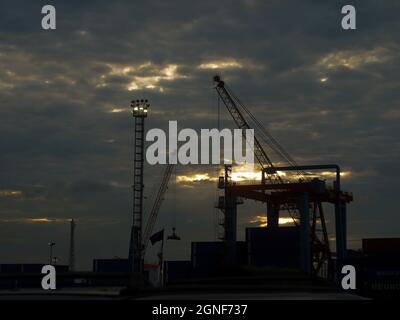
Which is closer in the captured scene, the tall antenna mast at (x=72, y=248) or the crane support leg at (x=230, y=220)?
the crane support leg at (x=230, y=220)

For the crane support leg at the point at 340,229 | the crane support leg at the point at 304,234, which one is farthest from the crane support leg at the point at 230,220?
the crane support leg at the point at 340,229

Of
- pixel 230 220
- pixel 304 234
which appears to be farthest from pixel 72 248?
pixel 304 234

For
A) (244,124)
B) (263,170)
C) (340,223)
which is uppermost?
(244,124)

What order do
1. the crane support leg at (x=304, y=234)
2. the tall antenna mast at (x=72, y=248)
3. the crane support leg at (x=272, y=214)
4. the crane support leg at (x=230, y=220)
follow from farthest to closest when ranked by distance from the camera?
the tall antenna mast at (x=72, y=248) < the crane support leg at (x=272, y=214) < the crane support leg at (x=230, y=220) < the crane support leg at (x=304, y=234)

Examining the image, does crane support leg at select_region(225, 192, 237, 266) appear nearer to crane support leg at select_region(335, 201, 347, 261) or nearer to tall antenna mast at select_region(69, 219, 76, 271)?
crane support leg at select_region(335, 201, 347, 261)

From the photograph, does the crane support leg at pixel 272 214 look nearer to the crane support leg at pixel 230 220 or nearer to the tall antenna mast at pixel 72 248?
the crane support leg at pixel 230 220

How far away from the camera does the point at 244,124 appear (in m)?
141

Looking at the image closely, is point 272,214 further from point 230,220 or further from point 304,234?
point 304,234
